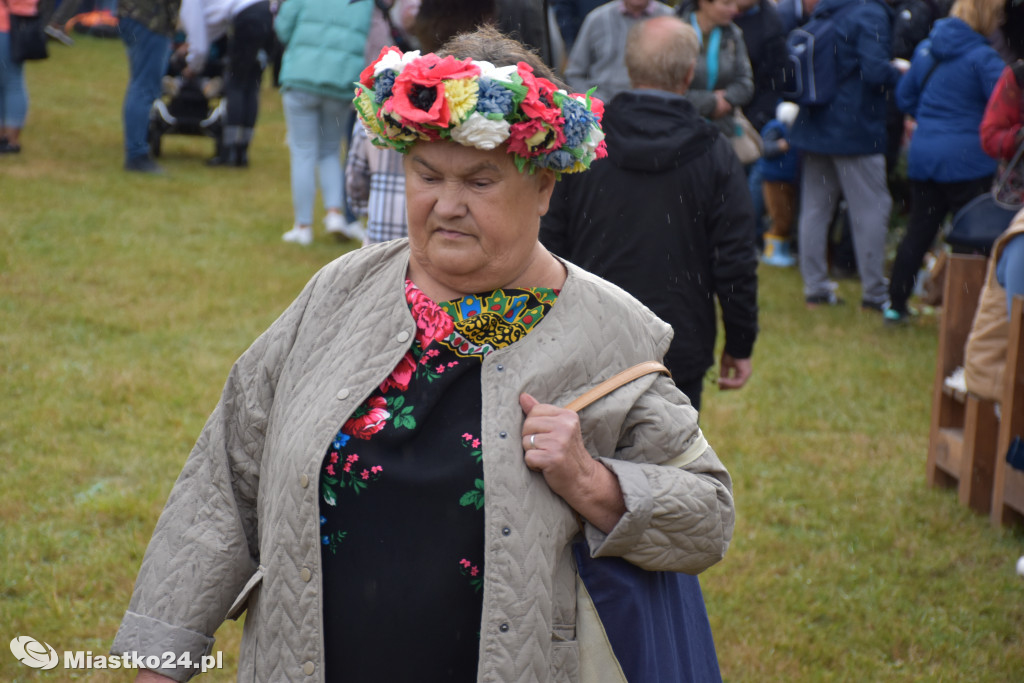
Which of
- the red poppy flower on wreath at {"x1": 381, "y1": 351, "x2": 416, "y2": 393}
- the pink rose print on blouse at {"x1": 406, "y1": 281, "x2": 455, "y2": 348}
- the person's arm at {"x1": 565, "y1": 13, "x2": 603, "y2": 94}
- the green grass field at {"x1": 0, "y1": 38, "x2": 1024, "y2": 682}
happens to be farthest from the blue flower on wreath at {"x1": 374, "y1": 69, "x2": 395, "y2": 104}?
the person's arm at {"x1": 565, "y1": 13, "x2": 603, "y2": 94}

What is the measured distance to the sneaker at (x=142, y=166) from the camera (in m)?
11.9

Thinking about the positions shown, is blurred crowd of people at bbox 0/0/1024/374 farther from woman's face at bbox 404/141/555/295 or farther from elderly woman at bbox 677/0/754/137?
woman's face at bbox 404/141/555/295

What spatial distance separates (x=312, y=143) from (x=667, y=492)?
7.68m

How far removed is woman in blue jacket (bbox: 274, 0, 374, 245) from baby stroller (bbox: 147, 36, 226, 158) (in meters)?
4.13

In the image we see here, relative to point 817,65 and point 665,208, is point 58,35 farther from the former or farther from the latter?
point 665,208

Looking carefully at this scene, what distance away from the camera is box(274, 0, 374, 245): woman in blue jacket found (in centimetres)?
830

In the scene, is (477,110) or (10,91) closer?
(477,110)

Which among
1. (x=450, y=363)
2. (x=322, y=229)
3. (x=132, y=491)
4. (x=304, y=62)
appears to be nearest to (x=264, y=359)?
(x=450, y=363)

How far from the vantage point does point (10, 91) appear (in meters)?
11.1

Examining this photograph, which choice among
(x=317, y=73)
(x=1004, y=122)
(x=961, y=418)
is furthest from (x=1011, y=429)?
(x=317, y=73)

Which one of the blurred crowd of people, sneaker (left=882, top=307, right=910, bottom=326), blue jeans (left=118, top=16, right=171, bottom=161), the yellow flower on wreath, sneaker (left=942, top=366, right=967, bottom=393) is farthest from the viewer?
blue jeans (left=118, top=16, right=171, bottom=161)

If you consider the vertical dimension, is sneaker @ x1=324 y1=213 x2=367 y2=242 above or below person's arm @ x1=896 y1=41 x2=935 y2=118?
below

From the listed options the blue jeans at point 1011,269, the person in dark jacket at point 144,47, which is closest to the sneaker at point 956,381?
the blue jeans at point 1011,269

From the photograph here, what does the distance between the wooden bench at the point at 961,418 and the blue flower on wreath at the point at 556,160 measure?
3.82m
